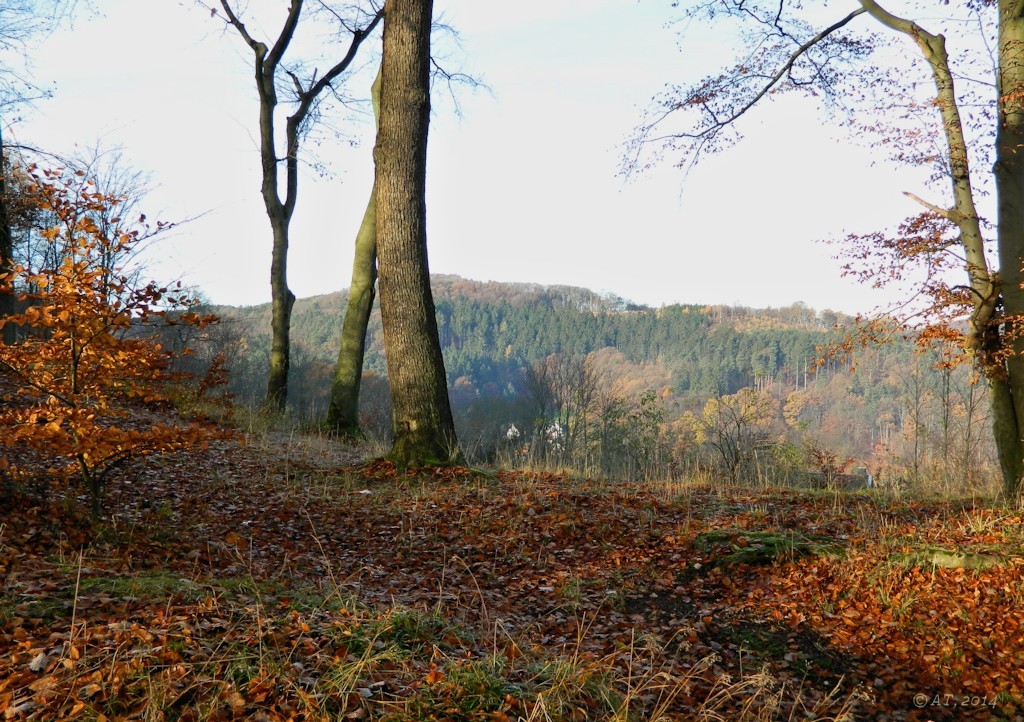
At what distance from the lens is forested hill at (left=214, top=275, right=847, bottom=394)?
69.2 meters

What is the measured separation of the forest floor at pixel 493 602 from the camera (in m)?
2.75

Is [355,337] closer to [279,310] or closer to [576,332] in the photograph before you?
[279,310]

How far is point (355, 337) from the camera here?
12.7 metres

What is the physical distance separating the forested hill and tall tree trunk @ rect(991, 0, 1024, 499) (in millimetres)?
53835

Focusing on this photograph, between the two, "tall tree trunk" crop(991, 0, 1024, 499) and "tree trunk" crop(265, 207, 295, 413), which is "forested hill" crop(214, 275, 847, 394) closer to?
"tree trunk" crop(265, 207, 295, 413)

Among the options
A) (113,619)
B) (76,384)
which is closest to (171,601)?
(113,619)

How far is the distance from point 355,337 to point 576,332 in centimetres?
7683

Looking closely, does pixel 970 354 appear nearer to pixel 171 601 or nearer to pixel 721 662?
pixel 721 662

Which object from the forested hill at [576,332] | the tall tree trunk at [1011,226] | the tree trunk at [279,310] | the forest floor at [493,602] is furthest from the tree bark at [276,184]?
the forested hill at [576,332]

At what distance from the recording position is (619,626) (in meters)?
4.36

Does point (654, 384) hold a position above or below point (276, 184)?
below

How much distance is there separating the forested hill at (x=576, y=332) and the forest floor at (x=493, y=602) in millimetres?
52719

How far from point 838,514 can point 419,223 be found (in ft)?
17.2

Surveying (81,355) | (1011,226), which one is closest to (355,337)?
(81,355)
